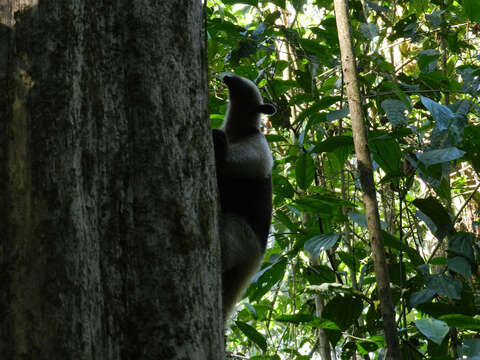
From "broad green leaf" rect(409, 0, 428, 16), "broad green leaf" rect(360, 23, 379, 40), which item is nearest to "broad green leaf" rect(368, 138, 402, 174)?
"broad green leaf" rect(360, 23, 379, 40)

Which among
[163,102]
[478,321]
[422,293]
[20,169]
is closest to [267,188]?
[422,293]

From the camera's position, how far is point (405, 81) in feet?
14.9

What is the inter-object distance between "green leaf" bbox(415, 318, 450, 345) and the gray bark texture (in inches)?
48.1

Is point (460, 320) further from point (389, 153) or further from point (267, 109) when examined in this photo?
point (267, 109)

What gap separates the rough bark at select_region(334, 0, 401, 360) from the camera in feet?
8.89

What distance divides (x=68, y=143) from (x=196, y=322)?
0.68 m

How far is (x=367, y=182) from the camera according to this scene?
9.82 feet

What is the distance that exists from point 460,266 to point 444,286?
0.20 meters

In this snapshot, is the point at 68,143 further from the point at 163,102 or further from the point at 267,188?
the point at 267,188

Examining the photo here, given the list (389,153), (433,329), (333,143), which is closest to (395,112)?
(389,153)

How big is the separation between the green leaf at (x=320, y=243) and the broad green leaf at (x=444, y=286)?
57cm

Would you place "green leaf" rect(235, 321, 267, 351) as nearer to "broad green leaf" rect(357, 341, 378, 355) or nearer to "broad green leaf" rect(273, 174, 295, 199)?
"broad green leaf" rect(357, 341, 378, 355)

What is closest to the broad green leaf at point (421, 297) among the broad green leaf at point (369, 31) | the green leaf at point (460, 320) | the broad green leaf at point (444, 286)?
the broad green leaf at point (444, 286)

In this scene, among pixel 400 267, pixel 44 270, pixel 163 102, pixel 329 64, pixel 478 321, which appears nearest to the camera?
pixel 44 270
